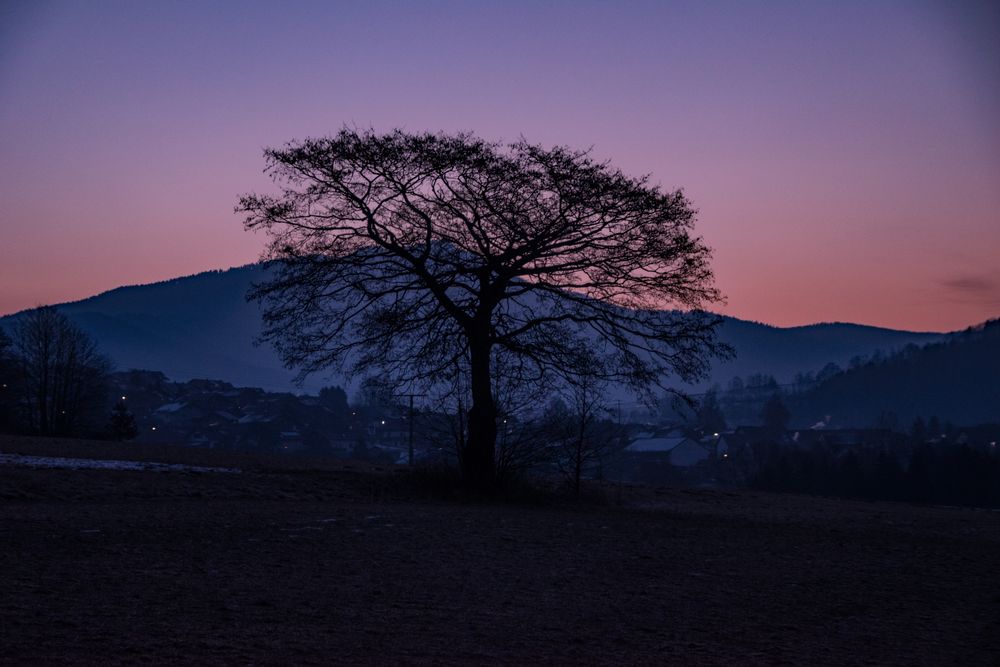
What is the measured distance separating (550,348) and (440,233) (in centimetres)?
316

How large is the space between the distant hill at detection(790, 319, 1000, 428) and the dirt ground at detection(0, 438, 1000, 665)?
14926 centimetres

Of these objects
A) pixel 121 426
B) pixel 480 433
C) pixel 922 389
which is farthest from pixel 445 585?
pixel 922 389

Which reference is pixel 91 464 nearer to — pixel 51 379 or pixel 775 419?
pixel 51 379

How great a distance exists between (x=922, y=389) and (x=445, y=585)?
17355cm

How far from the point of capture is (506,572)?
898 cm

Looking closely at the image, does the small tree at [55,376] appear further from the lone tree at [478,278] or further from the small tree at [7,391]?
the lone tree at [478,278]

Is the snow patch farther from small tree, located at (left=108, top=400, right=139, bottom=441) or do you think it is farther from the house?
the house

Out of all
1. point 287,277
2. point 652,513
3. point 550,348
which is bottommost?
point 652,513

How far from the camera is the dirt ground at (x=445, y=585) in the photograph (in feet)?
19.7

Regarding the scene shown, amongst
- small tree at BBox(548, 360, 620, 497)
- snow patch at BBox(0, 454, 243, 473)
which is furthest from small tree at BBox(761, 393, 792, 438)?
snow patch at BBox(0, 454, 243, 473)

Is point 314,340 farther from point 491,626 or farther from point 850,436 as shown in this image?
point 850,436

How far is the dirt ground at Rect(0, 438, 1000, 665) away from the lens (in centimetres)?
600

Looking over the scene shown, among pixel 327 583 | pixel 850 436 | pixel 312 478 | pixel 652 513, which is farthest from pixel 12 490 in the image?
pixel 850 436

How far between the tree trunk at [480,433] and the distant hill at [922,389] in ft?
474
